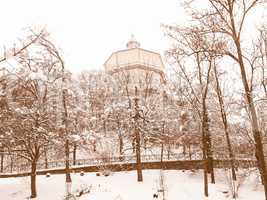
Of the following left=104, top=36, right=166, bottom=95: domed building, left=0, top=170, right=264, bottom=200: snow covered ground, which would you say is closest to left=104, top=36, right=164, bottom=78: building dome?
left=104, top=36, right=166, bottom=95: domed building

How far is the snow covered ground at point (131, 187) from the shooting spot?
2030 centimetres

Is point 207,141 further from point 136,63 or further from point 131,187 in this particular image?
point 136,63

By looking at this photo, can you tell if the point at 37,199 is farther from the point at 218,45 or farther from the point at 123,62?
the point at 123,62

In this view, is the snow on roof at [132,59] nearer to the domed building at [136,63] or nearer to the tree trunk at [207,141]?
the domed building at [136,63]

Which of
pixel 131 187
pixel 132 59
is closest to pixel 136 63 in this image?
pixel 132 59

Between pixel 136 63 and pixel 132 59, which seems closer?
pixel 136 63

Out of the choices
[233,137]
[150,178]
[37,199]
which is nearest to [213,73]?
[233,137]

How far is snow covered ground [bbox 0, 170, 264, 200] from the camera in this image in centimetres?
2030

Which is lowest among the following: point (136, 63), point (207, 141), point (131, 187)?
point (131, 187)

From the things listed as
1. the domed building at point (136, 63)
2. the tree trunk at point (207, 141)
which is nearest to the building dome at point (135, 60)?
the domed building at point (136, 63)

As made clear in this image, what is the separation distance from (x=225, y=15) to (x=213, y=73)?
1531 centimetres

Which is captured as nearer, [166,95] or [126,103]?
[126,103]

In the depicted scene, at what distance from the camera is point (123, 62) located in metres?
52.4

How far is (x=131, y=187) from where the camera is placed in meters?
23.4
